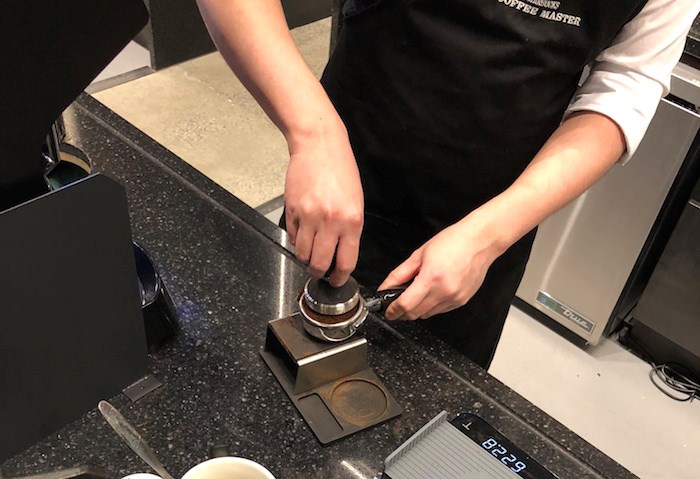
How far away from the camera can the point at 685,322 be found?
1636mm

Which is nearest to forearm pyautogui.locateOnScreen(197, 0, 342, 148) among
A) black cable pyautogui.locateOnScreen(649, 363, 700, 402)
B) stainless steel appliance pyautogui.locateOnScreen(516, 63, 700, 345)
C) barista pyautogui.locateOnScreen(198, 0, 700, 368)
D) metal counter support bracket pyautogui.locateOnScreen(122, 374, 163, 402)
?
barista pyautogui.locateOnScreen(198, 0, 700, 368)

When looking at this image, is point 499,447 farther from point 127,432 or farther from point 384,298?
point 127,432

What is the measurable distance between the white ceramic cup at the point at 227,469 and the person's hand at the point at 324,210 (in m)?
0.19

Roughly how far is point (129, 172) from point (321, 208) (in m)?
0.34

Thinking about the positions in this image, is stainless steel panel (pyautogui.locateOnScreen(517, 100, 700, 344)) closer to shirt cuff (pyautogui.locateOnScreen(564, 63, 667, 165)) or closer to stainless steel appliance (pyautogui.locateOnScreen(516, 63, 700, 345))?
stainless steel appliance (pyautogui.locateOnScreen(516, 63, 700, 345))

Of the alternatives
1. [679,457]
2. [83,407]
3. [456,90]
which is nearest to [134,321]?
[83,407]

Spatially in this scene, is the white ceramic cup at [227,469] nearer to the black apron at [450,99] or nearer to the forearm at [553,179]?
the forearm at [553,179]

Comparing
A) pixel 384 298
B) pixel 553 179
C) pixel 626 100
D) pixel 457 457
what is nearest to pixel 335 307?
pixel 384 298

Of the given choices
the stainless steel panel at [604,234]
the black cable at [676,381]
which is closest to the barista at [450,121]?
the stainless steel panel at [604,234]

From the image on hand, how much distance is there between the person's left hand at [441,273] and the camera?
630mm

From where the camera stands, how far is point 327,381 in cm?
65

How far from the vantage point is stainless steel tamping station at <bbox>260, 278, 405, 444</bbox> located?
623 millimetres

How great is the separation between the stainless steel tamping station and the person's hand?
0.09ft

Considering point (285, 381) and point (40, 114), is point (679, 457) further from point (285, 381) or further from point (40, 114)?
point (40, 114)
